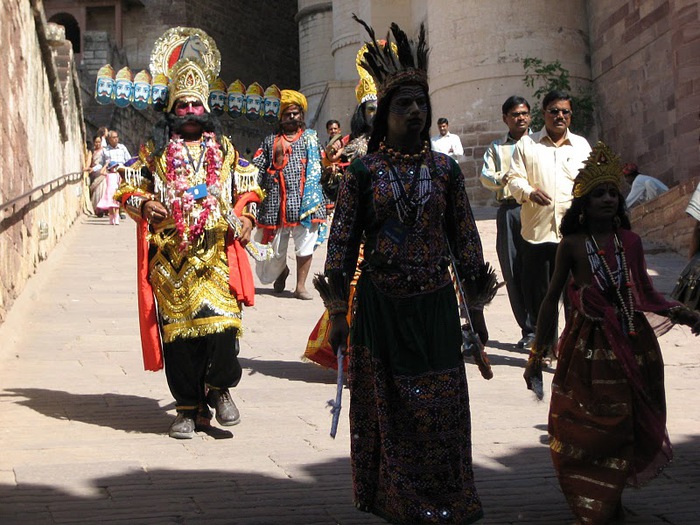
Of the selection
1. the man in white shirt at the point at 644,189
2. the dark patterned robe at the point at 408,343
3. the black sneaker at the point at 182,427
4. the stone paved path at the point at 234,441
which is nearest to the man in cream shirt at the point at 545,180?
the stone paved path at the point at 234,441

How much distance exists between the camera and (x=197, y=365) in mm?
6918

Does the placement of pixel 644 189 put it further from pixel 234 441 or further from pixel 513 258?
pixel 234 441

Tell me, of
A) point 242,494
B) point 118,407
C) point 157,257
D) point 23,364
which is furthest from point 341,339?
point 23,364

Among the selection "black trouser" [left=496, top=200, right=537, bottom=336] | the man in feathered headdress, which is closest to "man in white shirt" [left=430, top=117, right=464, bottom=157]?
the man in feathered headdress

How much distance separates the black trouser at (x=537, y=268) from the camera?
887 centimetres

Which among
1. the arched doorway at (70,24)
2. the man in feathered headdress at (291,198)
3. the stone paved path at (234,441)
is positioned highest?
the arched doorway at (70,24)

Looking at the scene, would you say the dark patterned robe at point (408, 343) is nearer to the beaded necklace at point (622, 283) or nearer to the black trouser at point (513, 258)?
the beaded necklace at point (622, 283)

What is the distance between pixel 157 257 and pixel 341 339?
89.9 inches

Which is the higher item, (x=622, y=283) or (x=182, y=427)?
(x=622, y=283)

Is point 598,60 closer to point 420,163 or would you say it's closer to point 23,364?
point 23,364

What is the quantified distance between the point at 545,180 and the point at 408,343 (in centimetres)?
428

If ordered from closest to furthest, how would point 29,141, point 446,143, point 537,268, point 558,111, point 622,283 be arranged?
point 622,283, point 558,111, point 537,268, point 29,141, point 446,143

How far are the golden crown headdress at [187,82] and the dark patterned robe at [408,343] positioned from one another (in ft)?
7.61

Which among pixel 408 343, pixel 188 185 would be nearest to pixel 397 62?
pixel 408 343
